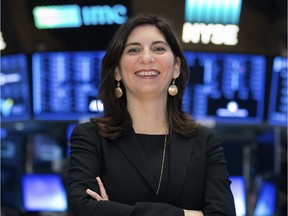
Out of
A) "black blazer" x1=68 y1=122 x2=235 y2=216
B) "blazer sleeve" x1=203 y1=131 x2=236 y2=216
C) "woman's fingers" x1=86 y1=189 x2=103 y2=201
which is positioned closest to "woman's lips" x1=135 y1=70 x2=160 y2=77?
"black blazer" x1=68 y1=122 x2=235 y2=216

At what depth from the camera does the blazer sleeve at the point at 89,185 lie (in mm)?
1547

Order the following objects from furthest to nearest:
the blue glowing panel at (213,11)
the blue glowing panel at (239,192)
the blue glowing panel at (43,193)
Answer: the blue glowing panel at (43,193)
the blue glowing panel at (239,192)
the blue glowing panel at (213,11)

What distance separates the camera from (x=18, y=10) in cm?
376

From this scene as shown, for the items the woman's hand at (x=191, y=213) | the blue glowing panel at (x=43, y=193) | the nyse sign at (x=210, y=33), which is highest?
the nyse sign at (x=210, y=33)

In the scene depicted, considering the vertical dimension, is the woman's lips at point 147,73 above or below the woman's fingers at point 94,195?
above

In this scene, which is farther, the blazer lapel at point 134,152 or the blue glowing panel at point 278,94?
the blue glowing panel at point 278,94

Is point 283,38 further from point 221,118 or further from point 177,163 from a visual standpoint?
point 177,163

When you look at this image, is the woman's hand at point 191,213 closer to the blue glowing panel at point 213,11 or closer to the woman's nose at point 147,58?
the woman's nose at point 147,58

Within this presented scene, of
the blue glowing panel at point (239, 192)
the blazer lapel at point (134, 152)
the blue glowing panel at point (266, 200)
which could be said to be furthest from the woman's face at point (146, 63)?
the blue glowing panel at point (266, 200)

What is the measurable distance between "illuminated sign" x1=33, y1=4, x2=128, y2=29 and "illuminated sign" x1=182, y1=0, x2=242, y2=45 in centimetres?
48

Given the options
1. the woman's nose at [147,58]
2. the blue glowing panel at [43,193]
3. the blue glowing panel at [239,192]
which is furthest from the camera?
the blue glowing panel at [43,193]

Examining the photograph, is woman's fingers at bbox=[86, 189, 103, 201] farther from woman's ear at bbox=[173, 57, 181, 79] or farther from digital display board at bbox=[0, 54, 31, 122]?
digital display board at bbox=[0, 54, 31, 122]

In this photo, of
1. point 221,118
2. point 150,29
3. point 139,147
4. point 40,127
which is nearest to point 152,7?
point 221,118

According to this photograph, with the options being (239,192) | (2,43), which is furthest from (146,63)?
(239,192)
